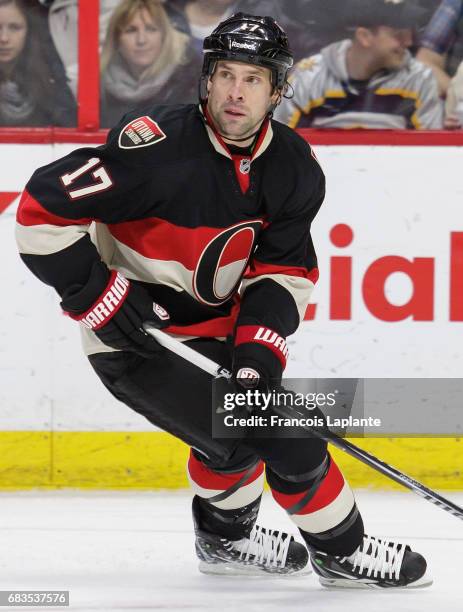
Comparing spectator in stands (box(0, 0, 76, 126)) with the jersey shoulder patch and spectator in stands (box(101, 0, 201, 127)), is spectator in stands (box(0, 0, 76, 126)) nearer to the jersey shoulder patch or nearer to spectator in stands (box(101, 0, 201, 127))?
spectator in stands (box(101, 0, 201, 127))

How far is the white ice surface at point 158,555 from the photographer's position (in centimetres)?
246

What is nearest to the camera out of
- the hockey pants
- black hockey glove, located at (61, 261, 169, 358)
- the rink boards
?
black hockey glove, located at (61, 261, 169, 358)

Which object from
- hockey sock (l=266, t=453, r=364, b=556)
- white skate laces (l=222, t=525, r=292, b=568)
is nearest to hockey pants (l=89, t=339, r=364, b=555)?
hockey sock (l=266, t=453, r=364, b=556)

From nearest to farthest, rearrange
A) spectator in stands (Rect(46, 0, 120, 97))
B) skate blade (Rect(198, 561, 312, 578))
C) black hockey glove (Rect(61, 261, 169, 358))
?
black hockey glove (Rect(61, 261, 169, 358)) < skate blade (Rect(198, 561, 312, 578)) < spectator in stands (Rect(46, 0, 120, 97))

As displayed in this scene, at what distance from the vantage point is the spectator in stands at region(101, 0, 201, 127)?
366 centimetres

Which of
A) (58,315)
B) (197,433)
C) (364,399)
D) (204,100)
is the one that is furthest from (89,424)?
(204,100)

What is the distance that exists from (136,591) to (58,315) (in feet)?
3.83

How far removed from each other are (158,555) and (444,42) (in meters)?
1.83

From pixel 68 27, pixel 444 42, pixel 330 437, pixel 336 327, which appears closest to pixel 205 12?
pixel 68 27

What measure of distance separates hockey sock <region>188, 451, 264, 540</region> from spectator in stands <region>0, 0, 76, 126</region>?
142 cm

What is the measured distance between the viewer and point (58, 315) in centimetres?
348

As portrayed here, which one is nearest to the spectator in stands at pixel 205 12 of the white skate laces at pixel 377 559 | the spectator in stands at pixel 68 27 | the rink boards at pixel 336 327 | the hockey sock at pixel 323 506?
the spectator in stands at pixel 68 27

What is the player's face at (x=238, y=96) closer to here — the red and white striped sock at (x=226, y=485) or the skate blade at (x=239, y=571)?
the red and white striped sock at (x=226, y=485)

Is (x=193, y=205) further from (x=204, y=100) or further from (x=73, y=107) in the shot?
(x=73, y=107)
